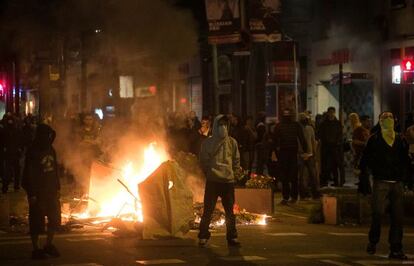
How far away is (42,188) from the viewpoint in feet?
35.1

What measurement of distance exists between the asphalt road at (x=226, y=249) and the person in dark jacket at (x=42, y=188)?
0.33m

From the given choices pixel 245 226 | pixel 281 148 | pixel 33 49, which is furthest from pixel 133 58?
pixel 245 226

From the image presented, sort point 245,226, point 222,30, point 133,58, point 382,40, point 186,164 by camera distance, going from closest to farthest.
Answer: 1. point 245,226
2. point 186,164
3. point 222,30
4. point 133,58
5. point 382,40

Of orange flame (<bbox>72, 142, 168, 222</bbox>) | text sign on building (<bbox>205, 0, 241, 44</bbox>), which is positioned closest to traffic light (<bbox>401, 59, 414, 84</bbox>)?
text sign on building (<bbox>205, 0, 241, 44</bbox>)

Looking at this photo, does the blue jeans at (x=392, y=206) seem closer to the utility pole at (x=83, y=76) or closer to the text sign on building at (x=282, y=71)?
the utility pole at (x=83, y=76)

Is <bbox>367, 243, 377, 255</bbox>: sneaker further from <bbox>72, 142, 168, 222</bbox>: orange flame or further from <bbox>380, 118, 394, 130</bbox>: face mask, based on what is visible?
<bbox>72, 142, 168, 222</bbox>: orange flame

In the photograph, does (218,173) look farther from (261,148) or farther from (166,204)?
(261,148)

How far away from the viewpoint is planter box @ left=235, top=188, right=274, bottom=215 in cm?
1463

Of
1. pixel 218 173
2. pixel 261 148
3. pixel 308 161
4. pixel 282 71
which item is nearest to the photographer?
A: pixel 218 173

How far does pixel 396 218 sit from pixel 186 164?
540cm

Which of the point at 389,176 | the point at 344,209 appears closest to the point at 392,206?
the point at 389,176

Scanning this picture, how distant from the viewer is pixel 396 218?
416 inches

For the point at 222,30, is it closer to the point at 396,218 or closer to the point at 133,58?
the point at 133,58

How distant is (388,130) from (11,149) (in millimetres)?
11402
